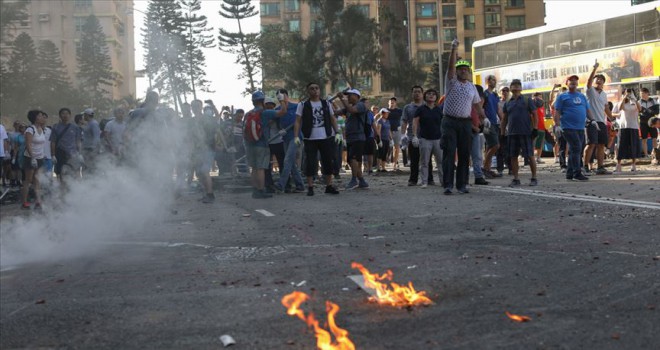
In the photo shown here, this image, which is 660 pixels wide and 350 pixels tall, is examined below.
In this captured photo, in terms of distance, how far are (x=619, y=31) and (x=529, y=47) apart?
4545 millimetres

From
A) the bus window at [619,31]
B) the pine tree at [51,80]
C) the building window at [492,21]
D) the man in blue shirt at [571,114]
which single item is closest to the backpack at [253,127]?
the man in blue shirt at [571,114]

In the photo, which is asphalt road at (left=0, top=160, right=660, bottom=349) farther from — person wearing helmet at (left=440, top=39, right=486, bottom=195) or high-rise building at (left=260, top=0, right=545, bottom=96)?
high-rise building at (left=260, top=0, right=545, bottom=96)

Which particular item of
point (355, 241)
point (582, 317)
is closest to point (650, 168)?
point (355, 241)

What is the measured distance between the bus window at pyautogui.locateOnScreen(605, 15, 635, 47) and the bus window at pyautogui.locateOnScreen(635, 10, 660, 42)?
0.24 metres

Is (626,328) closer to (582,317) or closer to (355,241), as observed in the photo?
(582,317)

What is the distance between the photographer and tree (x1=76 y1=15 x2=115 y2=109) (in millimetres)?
89850

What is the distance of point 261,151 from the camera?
14086 millimetres

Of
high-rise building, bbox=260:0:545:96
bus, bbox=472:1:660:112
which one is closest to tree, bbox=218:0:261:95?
high-rise building, bbox=260:0:545:96

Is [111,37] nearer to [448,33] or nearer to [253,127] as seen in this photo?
[448,33]

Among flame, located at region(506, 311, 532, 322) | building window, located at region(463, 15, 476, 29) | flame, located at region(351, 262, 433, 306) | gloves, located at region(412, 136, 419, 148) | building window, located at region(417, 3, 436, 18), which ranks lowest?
flame, located at region(506, 311, 532, 322)

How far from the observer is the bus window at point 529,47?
28344 millimetres

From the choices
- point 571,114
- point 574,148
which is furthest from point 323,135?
point 574,148

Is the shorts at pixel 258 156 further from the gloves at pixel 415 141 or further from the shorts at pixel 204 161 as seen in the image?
the gloves at pixel 415 141

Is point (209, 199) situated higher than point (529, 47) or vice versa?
point (529, 47)
